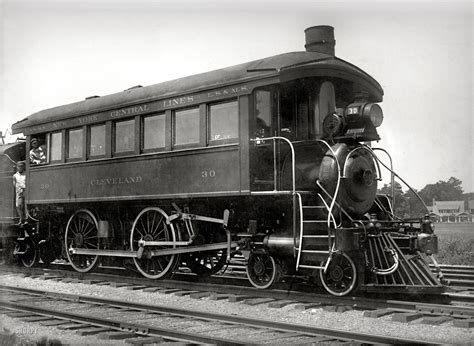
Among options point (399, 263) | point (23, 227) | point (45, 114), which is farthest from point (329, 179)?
point (23, 227)

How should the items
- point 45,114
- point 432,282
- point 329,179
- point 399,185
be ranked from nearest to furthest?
1. point 432,282
2. point 329,179
3. point 399,185
4. point 45,114

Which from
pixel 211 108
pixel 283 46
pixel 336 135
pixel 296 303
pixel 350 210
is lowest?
pixel 296 303

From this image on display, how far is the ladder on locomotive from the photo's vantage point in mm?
7719

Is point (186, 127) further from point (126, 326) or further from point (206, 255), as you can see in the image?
point (126, 326)

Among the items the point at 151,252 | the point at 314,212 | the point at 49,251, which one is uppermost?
the point at 314,212

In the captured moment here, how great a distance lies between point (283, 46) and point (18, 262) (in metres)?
8.77

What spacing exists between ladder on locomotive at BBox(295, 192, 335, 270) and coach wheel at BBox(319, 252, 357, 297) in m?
0.19

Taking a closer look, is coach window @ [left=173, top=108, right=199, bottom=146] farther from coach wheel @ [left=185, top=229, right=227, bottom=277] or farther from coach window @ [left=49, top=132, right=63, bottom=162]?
coach window @ [left=49, top=132, right=63, bottom=162]

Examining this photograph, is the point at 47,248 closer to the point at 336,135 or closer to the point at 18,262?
the point at 18,262

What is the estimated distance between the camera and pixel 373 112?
27.7 feet

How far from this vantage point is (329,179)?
8.27 m

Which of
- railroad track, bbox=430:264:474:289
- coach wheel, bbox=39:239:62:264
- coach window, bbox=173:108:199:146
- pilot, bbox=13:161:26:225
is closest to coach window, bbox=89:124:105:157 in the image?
coach window, bbox=173:108:199:146

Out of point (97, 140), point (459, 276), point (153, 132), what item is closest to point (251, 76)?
point (153, 132)

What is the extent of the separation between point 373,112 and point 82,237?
6734 mm
